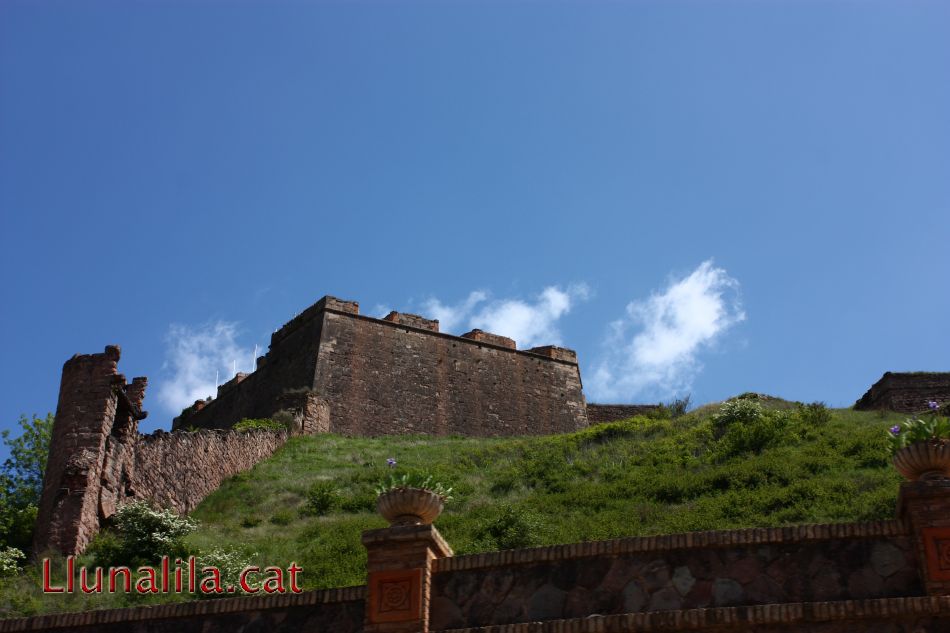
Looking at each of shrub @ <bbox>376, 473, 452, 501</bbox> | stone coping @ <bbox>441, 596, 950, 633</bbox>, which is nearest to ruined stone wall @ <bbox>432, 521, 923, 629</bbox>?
stone coping @ <bbox>441, 596, 950, 633</bbox>

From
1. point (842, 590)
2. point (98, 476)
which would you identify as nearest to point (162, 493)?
point (98, 476)

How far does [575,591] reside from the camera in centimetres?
861

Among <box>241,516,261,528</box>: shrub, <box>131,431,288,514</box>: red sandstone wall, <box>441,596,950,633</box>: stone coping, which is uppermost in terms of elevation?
<box>131,431,288,514</box>: red sandstone wall

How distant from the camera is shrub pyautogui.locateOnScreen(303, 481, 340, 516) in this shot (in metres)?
21.7

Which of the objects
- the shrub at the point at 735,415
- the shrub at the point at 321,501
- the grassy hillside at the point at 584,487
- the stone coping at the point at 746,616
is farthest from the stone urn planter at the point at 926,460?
the shrub at the point at 735,415

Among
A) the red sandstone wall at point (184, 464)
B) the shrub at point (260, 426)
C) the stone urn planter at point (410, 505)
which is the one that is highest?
the shrub at point (260, 426)

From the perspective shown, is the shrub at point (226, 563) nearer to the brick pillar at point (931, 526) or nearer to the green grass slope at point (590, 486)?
the green grass slope at point (590, 486)

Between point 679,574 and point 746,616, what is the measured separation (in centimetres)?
70

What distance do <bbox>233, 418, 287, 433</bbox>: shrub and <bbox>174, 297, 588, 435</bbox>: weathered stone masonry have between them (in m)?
3.44

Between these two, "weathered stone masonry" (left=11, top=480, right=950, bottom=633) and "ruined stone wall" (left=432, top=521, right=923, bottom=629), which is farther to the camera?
"ruined stone wall" (left=432, top=521, right=923, bottom=629)

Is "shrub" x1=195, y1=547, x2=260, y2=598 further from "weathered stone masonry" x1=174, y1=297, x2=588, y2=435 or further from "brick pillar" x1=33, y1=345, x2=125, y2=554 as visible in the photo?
"weathered stone masonry" x1=174, y1=297, x2=588, y2=435

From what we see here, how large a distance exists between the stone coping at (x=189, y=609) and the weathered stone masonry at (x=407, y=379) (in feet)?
81.9

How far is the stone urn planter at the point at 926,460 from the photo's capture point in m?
8.34

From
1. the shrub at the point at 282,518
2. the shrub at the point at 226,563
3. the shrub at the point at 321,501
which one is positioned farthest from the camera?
the shrub at the point at 321,501
